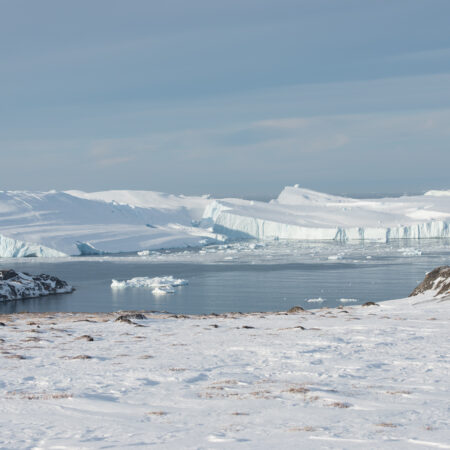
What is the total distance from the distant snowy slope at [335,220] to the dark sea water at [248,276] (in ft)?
21.9

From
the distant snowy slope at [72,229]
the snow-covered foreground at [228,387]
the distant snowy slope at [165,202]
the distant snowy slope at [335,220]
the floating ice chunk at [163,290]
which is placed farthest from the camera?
the distant snowy slope at [165,202]

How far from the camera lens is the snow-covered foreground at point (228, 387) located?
5.27 meters

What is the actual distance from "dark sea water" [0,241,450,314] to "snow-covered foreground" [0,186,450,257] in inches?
196

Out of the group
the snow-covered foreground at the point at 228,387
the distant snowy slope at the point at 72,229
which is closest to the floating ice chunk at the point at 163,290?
the snow-covered foreground at the point at 228,387

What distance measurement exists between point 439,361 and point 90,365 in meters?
4.59

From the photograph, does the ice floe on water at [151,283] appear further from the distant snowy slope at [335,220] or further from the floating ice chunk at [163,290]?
the distant snowy slope at [335,220]

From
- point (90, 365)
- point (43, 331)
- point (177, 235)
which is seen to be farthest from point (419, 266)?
point (90, 365)

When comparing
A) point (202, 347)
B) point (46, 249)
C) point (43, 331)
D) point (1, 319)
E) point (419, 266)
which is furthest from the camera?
point (46, 249)

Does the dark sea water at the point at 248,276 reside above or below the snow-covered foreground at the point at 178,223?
below

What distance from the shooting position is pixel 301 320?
565 inches

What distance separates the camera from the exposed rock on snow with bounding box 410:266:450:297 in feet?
61.7

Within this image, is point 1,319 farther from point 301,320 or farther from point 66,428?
point 66,428

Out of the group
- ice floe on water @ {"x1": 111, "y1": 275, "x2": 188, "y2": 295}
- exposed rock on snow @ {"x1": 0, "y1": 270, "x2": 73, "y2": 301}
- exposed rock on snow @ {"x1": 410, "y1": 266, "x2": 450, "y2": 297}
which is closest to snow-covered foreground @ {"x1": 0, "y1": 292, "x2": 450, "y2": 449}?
exposed rock on snow @ {"x1": 410, "y1": 266, "x2": 450, "y2": 297}

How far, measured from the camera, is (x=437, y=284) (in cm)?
1997
